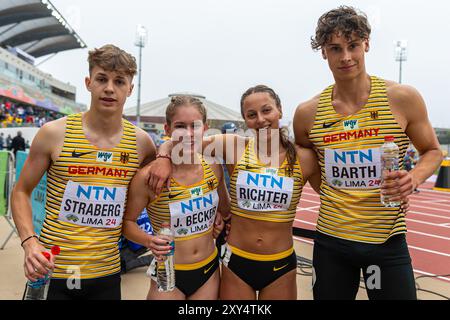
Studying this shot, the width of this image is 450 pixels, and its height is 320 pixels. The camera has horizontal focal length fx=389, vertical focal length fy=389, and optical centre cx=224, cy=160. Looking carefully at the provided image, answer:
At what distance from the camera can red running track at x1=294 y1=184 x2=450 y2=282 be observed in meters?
5.68

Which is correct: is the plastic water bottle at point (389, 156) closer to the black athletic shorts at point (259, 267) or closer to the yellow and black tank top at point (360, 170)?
the yellow and black tank top at point (360, 170)

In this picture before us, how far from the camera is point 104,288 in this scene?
2.22 meters

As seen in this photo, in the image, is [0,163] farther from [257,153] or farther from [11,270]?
[257,153]

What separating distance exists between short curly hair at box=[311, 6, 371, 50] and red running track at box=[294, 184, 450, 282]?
13.4 feet

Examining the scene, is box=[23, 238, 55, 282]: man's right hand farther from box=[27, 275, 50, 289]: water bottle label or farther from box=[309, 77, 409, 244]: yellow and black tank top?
box=[309, 77, 409, 244]: yellow and black tank top

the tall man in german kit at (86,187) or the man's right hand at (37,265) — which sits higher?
the tall man in german kit at (86,187)

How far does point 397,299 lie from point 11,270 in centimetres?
433

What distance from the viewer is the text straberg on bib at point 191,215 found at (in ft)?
7.61

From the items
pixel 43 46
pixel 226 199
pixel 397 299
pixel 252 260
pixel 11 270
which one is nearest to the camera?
pixel 397 299

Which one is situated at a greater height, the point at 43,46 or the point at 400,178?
the point at 43,46

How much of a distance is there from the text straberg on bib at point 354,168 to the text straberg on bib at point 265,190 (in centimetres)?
28

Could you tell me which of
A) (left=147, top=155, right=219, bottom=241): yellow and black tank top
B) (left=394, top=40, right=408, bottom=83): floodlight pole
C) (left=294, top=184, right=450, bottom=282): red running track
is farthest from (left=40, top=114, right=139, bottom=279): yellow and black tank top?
(left=394, top=40, right=408, bottom=83): floodlight pole

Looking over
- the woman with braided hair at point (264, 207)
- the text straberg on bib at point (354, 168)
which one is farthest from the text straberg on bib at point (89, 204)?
the text straberg on bib at point (354, 168)

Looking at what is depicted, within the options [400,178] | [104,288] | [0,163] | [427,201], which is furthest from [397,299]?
[427,201]
